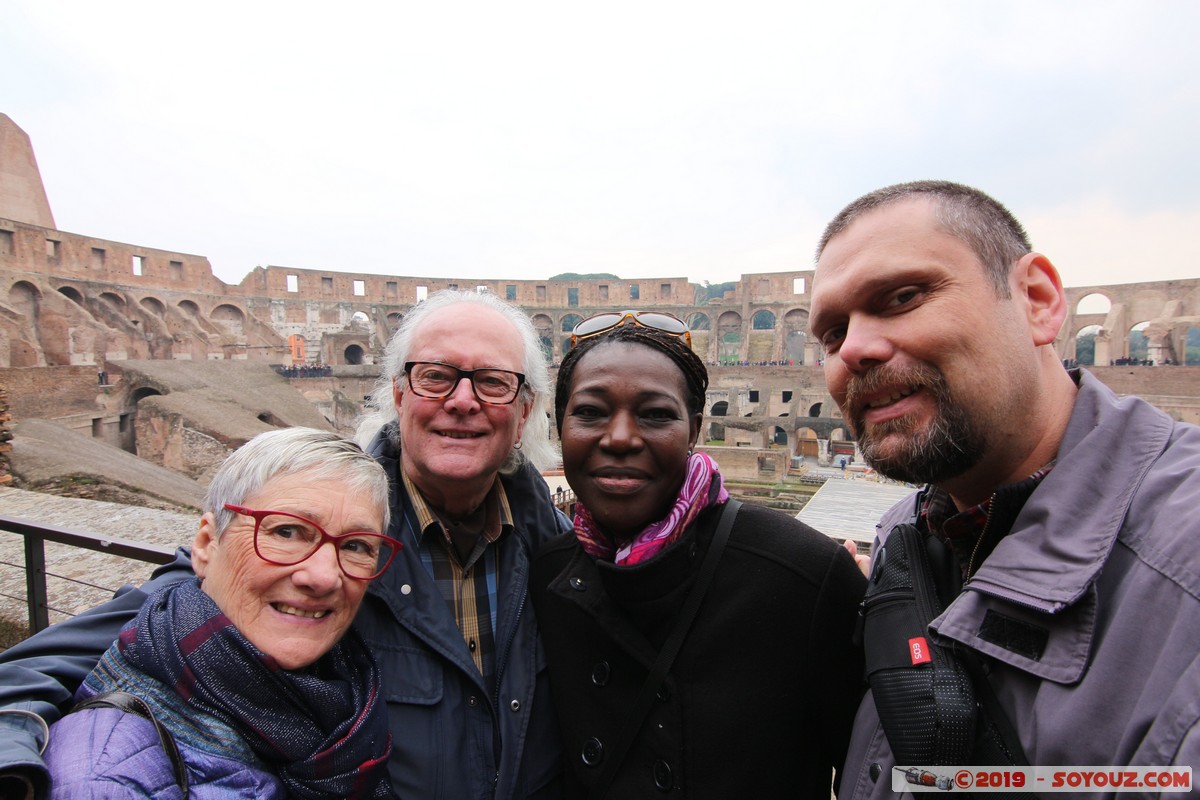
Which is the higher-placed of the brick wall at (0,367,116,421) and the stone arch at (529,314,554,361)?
the stone arch at (529,314,554,361)

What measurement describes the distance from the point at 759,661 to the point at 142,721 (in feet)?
4.49

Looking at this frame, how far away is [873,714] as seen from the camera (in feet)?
4.35

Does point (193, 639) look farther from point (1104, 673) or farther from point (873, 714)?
point (1104, 673)

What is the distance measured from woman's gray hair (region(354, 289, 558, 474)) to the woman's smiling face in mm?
523

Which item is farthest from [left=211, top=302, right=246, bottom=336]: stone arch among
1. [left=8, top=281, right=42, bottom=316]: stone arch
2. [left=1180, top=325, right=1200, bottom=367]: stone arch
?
[left=1180, top=325, right=1200, bottom=367]: stone arch

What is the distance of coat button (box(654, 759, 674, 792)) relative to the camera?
4.76ft

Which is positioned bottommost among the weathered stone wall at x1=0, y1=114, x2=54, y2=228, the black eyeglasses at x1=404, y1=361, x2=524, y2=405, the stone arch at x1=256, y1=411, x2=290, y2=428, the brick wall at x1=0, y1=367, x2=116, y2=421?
the stone arch at x1=256, y1=411, x2=290, y2=428

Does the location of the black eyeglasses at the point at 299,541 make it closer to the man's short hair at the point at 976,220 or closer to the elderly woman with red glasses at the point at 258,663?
the elderly woman with red glasses at the point at 258,663

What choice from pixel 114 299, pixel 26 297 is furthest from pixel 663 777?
pixel 114 299

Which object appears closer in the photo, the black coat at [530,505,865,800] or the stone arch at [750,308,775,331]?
the black coat at [530,505,865,800]

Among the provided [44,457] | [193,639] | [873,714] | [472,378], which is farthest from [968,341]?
[44,457]

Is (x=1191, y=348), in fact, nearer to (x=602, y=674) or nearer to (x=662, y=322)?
(x=662, y=322)

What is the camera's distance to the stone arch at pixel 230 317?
30.9 metres

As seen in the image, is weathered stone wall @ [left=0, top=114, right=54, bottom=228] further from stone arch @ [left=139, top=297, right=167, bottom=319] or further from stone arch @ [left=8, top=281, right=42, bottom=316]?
stone arch @ [left=8, top=281, right=42, bottom=316]
